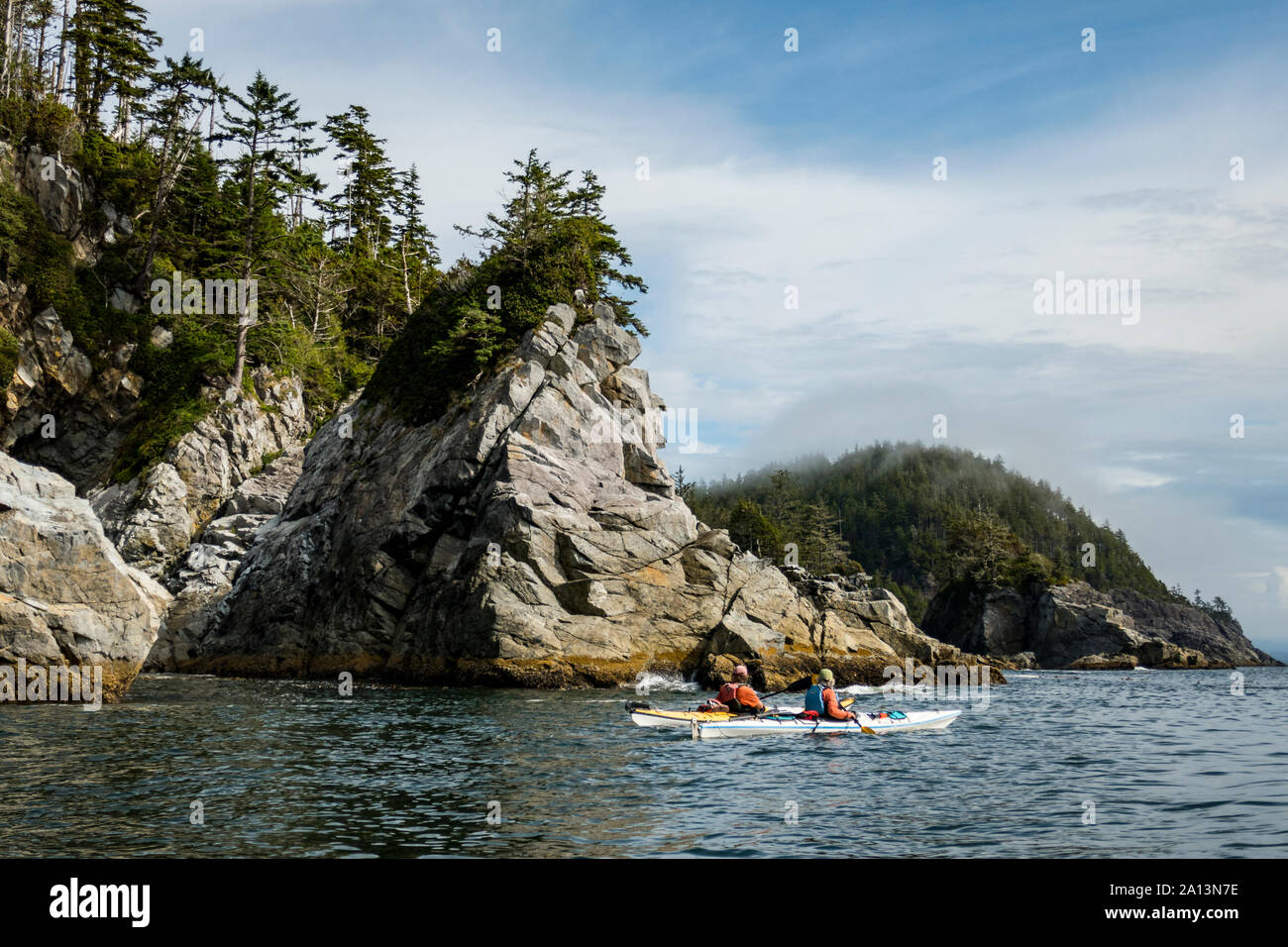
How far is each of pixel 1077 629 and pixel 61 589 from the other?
313 ft

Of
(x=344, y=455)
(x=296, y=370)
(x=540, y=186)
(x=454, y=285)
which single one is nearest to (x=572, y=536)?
(x=344, y=455)

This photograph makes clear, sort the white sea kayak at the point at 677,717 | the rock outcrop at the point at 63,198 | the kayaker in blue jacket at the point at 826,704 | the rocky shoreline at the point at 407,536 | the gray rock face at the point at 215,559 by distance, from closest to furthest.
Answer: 1. the white sea kayak at the point at 677,717
2. the kayaker in blue jacket at the point at 826,704
3. the rocky shoreline at the point at 407,536
4. the gray rock face at the point at 215,559
5. the rock outcrop at the point at 63,198

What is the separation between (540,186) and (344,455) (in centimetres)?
2150

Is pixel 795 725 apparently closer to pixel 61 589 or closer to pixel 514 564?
pixel 514 564

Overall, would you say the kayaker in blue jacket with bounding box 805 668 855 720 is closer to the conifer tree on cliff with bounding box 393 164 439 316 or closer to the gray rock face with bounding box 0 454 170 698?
the gray rock face with bounding box 0 454 170 698

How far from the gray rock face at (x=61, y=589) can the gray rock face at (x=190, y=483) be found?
25414 millimetres

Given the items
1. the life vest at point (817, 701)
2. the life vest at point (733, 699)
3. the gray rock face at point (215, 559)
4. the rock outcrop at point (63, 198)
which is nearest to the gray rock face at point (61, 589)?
the life vest at point (733, 699)

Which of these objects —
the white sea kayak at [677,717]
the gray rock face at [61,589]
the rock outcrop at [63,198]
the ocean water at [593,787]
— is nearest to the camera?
the ocean water at [593,787]

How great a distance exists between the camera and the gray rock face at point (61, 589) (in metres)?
24.9

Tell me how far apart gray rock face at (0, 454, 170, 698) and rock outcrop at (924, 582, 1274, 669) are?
87.9 meters

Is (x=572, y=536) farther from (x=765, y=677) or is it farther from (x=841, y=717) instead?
(x=841, y=717)

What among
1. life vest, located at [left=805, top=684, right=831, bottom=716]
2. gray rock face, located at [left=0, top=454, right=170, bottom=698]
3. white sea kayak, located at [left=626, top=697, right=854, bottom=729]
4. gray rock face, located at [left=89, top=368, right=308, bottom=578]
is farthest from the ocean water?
gray rock face, located at [left=89, top=368, right=308, bottom=578]

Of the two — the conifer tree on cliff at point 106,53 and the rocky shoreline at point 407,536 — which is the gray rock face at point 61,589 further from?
the conifer tree on cliff at point 106,53

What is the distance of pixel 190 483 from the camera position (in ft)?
178
